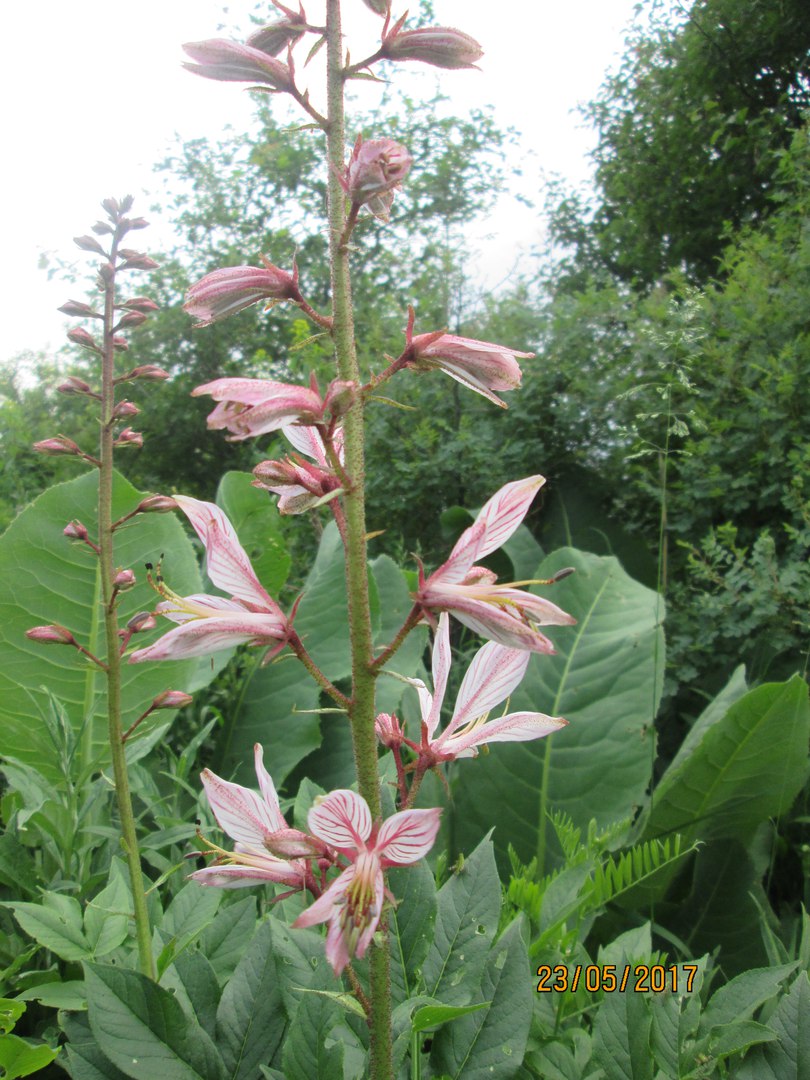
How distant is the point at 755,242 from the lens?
10.4 ft

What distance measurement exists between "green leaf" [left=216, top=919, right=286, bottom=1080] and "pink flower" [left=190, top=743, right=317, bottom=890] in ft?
0.66

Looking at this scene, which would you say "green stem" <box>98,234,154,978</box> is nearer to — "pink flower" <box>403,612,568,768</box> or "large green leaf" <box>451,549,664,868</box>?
"pink flower" <box>403,612,568,768</box>

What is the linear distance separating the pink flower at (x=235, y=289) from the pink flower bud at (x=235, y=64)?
0.19 meters

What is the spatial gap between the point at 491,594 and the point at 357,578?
13cm

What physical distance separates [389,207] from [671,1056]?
1.01m

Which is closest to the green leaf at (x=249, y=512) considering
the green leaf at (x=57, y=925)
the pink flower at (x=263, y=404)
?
the green leaf at (x=57, y=925)

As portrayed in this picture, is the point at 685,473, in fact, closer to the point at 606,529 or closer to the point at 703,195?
the point at 606,529

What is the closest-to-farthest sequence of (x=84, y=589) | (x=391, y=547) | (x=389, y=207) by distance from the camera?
(x=389, y=207) → (x=84, y=589) → (x=391, y=547)

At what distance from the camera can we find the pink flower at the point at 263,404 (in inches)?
28.0

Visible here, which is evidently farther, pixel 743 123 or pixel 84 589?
pixel 743 123

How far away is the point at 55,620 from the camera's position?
1.91 meters

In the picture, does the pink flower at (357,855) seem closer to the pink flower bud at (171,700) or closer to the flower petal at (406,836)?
the flower petal at (406,836)

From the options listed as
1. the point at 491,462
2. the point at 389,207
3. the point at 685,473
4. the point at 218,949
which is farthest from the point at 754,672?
the point at 389,207

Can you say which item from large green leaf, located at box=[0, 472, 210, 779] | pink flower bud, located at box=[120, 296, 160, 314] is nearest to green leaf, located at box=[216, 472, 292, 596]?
large green leaf, located at box=[0, 472, 210, 779]
